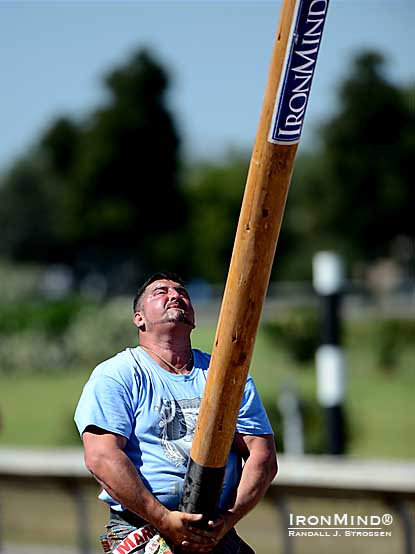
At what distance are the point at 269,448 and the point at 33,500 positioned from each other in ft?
12.2

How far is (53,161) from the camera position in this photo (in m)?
80.2

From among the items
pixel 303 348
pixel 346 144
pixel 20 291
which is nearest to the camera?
pixel 303 348

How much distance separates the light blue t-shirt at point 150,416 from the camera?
114 inches

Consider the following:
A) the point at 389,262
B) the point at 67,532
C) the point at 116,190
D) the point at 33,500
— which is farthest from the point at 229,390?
the point at 116,190

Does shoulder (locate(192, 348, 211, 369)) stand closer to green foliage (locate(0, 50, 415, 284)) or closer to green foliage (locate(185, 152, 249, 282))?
green foliage (locate(0, 50, 415, 284))

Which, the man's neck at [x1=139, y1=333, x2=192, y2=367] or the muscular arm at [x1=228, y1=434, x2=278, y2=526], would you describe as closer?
the muscular arm at [x1=228, y1=434, x2=278, y2=526]

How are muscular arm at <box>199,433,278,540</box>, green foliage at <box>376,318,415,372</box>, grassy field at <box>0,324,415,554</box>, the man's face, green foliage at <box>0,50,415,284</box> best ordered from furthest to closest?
green foliage at <box>0,50,415,284</box>, green foliage at <box>376,318,415,372</box>, grassy field at <box>0,324,415,554</box>, the man's face, muscular arm at <box>199,433,278,540</box>

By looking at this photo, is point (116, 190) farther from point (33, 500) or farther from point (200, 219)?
point (33, 500)

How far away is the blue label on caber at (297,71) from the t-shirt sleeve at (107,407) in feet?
2.49

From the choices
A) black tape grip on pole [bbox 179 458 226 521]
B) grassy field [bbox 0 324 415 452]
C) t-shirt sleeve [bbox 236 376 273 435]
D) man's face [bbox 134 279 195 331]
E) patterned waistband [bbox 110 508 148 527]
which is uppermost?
grassy field [bbox 0 324 415 452]

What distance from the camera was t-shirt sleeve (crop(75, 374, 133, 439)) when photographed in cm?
288

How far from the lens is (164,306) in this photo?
305 centimetres

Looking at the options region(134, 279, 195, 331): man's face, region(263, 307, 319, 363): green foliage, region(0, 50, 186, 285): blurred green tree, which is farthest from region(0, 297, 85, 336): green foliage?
region(0, 50, 186, 285): blurred green tree

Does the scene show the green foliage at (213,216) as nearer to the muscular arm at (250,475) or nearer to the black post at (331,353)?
the black post at (331,353)
